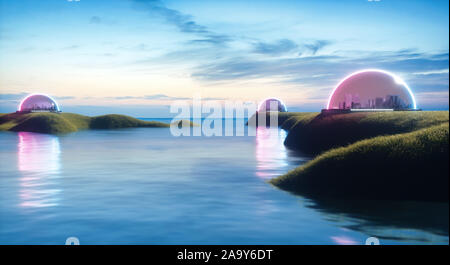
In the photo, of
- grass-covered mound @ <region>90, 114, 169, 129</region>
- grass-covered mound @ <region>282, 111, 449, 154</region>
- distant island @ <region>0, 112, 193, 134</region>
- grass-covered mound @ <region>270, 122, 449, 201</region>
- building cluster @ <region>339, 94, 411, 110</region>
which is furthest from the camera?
grass-covered mound @ <region>90, 114, 169, 129</region>

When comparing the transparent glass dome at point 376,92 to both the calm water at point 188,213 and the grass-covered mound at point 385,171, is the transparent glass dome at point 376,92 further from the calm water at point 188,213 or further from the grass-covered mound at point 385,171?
the grass-covered mound at point 385,171

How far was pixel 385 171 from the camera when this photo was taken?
774 inches

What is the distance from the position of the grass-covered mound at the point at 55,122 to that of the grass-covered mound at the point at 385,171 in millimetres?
74559

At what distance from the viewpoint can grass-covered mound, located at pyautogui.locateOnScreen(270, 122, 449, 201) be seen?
18656 mm

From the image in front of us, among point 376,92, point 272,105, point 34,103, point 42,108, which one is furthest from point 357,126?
point 272,105

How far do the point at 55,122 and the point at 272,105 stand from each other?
64.3m

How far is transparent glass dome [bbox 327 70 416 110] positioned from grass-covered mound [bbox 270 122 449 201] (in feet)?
76.0

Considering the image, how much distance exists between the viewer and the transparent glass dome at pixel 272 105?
127m

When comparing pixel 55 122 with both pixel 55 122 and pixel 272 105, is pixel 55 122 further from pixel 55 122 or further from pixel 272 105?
pixel 272 105

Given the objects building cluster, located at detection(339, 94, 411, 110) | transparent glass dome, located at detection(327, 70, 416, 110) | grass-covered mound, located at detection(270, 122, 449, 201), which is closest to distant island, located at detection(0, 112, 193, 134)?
transparent glass dome, located at detection(327, 70, 416, 110)

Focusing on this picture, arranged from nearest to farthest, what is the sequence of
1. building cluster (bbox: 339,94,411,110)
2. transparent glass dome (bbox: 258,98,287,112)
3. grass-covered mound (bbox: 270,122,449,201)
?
grass-covered mound (bbox: 270,122,449,201), building cluster (bbox: 339,94,411,110), transparent glass dome (bbox: 258,98,287,112)

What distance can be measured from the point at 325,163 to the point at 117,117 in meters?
103

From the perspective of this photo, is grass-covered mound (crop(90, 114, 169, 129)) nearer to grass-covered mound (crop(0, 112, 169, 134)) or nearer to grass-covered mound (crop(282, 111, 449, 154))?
grass-covered mound (crop(0, 112, 169, 134))
